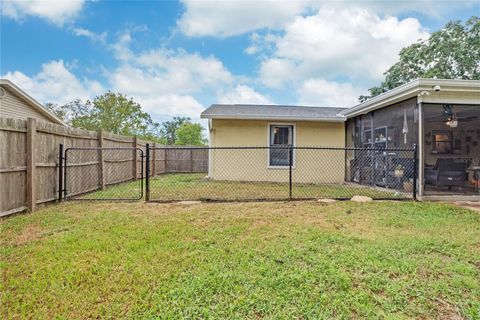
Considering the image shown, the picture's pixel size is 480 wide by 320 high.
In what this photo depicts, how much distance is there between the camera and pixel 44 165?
518 cm

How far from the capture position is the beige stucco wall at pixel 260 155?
9.69 m

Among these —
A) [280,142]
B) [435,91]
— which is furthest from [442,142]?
[280,142]

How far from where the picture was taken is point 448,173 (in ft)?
23.3

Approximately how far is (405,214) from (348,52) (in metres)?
9.25

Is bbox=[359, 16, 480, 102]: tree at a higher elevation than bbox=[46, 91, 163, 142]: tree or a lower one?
higher

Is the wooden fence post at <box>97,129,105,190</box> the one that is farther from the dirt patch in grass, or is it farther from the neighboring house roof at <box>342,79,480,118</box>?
the neighboring house roof at <box>342,79,480,118</box>

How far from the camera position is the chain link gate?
19.4 feet

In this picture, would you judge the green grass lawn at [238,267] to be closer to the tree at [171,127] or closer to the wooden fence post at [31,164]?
the wooden fence post at [31,164]

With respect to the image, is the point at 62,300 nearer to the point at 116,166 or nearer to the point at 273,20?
the point at 116,166

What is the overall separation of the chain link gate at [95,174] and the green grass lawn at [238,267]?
5.51 ft

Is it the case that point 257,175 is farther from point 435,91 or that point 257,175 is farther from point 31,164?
point 31,164

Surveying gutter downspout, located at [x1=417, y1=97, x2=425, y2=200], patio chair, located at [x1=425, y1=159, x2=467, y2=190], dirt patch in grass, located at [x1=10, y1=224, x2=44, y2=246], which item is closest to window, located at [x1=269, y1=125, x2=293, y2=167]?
gutter downspout, located at [x1=417, y1=97, x2=425, y2=200]

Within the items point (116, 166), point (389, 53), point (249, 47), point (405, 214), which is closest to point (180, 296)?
point (405, 214)

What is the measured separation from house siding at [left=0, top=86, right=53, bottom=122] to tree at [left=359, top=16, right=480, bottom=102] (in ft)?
56.6
